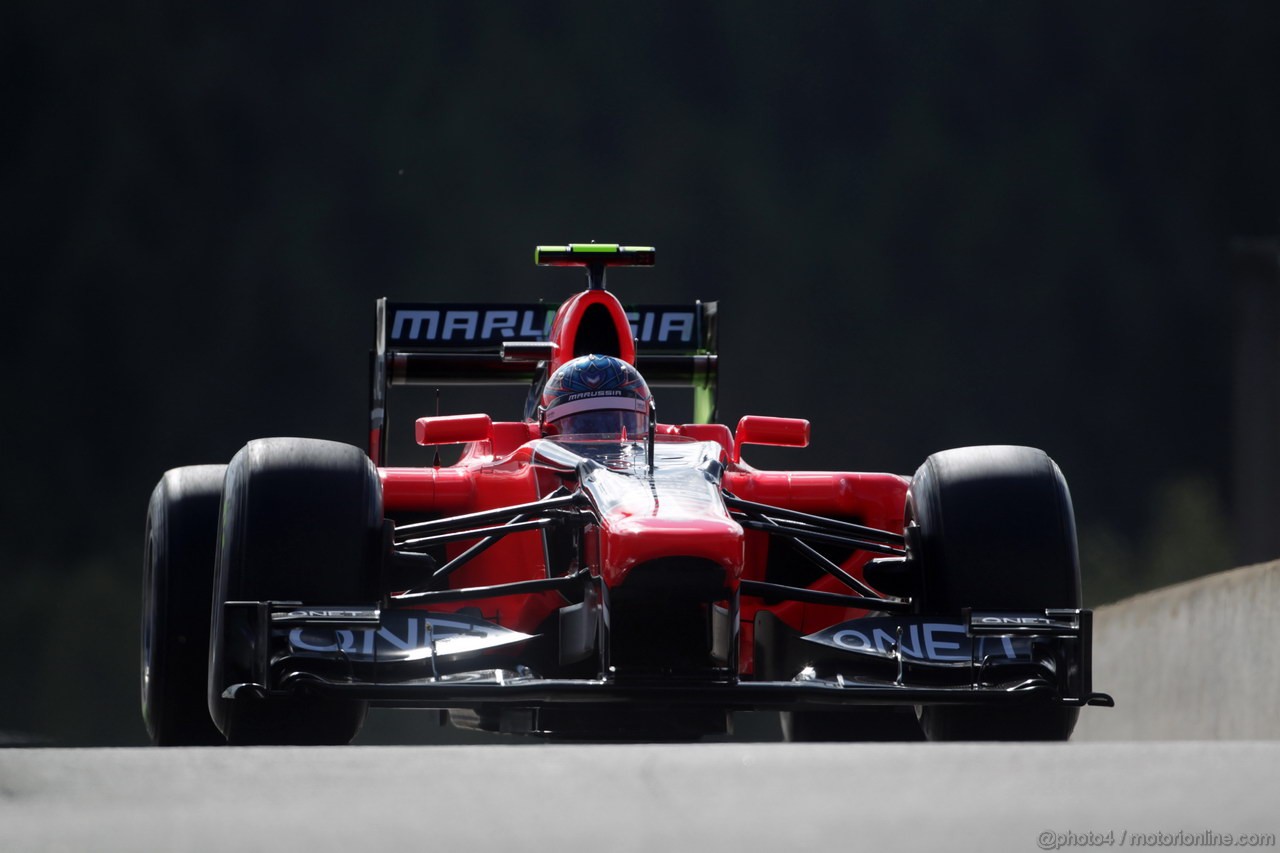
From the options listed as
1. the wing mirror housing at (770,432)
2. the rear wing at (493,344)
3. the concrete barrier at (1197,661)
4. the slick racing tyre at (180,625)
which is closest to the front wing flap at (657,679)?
the slick racing tyre at (180,625)

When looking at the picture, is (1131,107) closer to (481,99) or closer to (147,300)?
(481,99)

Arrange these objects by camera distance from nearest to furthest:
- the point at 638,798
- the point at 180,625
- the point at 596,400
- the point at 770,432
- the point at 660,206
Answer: the point at 638,798 < the point at 180,625 < the point at 596,400 < the point at 770,432 < the point at 660,206

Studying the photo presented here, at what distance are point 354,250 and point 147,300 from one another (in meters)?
2.18

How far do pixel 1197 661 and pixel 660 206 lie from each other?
12490 millimetres

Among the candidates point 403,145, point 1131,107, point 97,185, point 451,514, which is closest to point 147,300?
point 97,185

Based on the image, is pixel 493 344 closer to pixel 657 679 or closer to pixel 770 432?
pixel 770 432

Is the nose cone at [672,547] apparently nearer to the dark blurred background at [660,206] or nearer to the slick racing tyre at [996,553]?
the slick racing tyre at [996,553]

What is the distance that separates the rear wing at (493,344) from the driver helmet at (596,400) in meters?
1.02

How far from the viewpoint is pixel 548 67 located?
68.9 feet

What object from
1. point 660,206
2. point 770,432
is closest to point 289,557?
point 770,432

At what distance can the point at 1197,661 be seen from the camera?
902 cm

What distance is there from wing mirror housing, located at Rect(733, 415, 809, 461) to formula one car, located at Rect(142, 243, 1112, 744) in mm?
205

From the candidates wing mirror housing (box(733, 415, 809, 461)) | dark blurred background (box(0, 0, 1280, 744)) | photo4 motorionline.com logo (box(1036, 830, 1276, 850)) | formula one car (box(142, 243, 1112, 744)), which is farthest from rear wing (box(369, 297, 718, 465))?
dark blurred background (box(0, 0, 1280, 744))

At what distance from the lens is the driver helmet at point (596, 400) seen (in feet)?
21.6
